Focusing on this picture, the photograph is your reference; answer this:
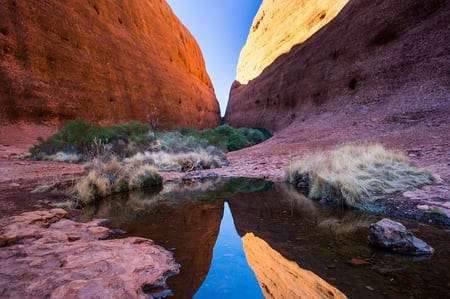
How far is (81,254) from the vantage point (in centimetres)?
226

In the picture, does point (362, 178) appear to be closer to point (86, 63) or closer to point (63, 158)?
point (63, 158)

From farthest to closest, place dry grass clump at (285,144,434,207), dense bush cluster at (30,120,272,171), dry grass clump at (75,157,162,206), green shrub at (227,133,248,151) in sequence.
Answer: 1. green shrub at (227,133,248,151)
2. dense bush cluster at (30,120,272,171)
3. dry grass clump at (75,157,162,206)
4. dry grass clump at (285,144,434,207)

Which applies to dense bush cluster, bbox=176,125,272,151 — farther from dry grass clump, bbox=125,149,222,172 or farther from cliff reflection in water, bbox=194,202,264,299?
cliff reflection in water, bbox=194,202,264,299

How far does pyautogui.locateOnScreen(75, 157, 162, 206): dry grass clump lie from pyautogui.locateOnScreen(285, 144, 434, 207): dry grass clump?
13.0 feet

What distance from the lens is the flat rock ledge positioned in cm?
168

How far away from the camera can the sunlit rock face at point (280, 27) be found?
20.1m

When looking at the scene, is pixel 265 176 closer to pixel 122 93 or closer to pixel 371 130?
pixel 371 130

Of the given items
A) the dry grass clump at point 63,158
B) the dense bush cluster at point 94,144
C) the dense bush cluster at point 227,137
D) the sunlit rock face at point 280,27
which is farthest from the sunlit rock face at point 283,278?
the sunlit rock face at point 280,27

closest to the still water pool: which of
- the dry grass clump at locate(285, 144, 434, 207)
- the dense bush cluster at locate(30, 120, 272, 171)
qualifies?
the dry grass clump at locate(285, 144, 434, 207)

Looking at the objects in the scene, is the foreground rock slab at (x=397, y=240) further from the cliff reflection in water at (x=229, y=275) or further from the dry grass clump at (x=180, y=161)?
the dry grass clump at (x=180, y=161)

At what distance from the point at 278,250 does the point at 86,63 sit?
2053 cm

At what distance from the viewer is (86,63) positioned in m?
18.1

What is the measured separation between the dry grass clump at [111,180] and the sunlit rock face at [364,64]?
34.6 feet

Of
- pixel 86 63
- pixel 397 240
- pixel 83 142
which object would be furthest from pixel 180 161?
pixel 86 63
